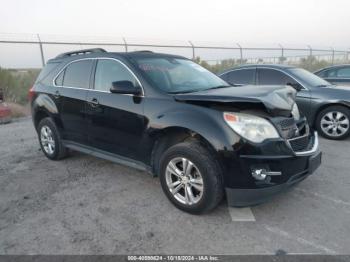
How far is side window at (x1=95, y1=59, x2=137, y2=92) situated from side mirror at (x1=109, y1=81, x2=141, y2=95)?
0.63 ft

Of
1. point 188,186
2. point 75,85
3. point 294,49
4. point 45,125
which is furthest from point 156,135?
point 294,49

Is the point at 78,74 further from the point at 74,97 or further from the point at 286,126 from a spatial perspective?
the point at 286,126

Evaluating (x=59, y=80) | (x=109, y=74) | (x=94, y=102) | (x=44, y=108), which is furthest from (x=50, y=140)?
(x=109, y=74)

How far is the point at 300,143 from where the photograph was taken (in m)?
3.41

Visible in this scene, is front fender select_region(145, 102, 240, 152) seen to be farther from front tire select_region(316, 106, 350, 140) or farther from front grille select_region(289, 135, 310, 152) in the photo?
front tire select_region(316, 106, 350, 140)

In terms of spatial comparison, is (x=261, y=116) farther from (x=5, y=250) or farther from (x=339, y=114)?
(x=339, y=114)

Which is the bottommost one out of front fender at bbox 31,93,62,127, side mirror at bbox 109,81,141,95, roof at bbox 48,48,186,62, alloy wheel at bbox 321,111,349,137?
alloy wheel at bbox 321,111,349,137

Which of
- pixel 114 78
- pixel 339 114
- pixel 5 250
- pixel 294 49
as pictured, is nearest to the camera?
pixel 5 250

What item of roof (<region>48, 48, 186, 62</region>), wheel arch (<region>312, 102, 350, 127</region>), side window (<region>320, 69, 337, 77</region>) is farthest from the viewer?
side window (<region>320, 69, 337, 77</region>)

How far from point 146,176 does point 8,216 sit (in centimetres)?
182

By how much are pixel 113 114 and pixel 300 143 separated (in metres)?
2.25

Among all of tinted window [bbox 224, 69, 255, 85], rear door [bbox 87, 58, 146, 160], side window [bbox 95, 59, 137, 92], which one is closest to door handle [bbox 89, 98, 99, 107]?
rear door [bbox 87, 58, 146, 160]

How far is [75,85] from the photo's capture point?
4.68m

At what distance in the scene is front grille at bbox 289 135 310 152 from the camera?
328 centimetres
